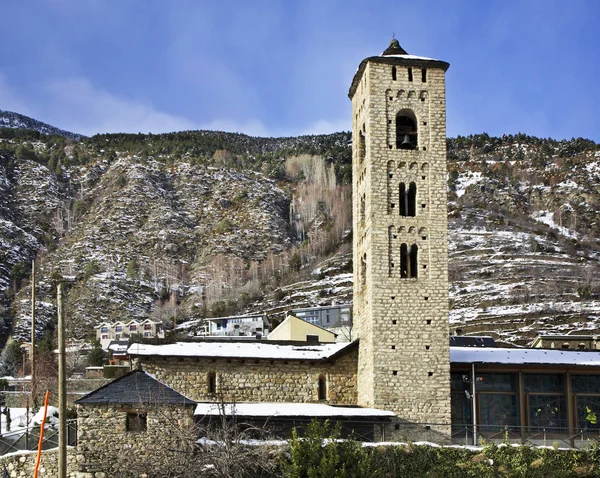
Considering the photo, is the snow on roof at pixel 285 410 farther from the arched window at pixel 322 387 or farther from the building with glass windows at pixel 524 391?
the building with glass windows at pixel 524 391

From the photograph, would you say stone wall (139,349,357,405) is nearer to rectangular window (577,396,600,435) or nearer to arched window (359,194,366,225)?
arched window (359,194,366,225)

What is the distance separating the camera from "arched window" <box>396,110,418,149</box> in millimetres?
42781

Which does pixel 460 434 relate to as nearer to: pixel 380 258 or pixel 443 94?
pixel 380 258

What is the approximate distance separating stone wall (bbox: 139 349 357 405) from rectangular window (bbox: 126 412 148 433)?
5952mm

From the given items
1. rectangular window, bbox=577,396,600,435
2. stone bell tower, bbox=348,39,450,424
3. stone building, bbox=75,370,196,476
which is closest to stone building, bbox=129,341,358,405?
stone bell tower, bbox=348,39,450,424

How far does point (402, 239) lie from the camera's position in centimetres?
4156

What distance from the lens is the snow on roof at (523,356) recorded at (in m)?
41.8

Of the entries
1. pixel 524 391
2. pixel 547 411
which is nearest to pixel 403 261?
pixel 524 391

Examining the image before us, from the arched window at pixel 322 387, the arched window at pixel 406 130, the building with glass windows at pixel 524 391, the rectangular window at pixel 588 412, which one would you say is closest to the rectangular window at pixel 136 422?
the arched window at pixel 322 387

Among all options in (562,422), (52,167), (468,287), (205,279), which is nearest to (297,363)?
(562,422)

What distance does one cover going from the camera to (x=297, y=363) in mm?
41688

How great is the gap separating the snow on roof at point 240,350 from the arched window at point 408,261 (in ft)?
12.7

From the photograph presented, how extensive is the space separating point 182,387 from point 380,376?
26.4 feet

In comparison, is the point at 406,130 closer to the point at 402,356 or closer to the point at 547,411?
the point at 402,356
